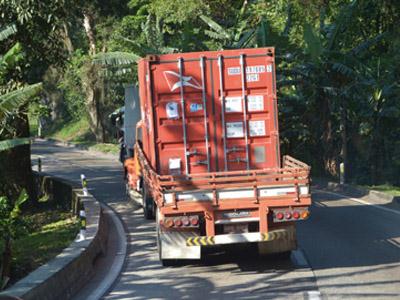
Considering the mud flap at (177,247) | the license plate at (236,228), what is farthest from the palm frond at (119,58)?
the license plate at (236,228)

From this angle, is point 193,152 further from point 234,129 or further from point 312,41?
point 312,41

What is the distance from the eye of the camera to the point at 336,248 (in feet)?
43.7

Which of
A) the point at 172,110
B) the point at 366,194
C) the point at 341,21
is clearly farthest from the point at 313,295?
the point at 341,21

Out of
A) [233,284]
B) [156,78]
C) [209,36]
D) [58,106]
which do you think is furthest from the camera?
[58,106]

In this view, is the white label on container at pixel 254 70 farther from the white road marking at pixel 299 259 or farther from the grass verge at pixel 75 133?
the grass verge at pixel 75 133

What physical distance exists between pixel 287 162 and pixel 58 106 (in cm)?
5577

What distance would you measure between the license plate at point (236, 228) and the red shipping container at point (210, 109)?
194 cm

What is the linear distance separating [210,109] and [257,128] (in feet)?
2.93

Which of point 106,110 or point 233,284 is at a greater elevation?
point 106,110

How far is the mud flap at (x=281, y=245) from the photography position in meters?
11.8

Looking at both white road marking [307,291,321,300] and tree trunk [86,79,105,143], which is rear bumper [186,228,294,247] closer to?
white road marking [307,291,321,300]

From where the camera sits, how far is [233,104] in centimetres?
1320

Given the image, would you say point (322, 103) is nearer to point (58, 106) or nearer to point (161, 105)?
point (161, 105)

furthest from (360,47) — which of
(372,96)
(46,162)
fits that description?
(46,162)
